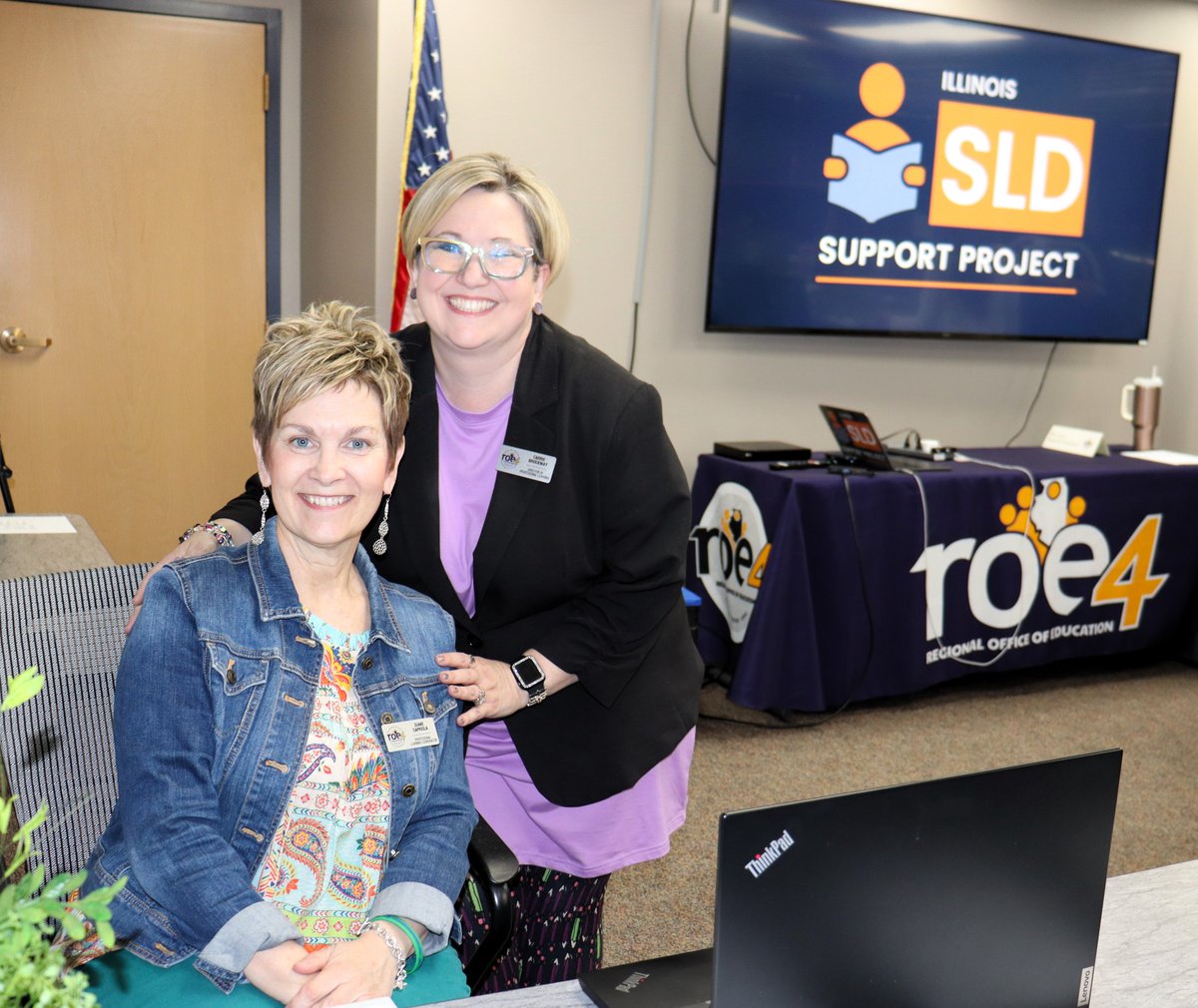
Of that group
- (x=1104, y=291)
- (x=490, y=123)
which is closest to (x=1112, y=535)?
(x=1104, y=291)

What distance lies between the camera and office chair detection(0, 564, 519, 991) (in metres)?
1.41

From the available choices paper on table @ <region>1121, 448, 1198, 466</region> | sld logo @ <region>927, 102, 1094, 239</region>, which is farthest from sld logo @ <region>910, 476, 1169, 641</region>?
sld logo @ <region>927, 102, 1094, 239</region>

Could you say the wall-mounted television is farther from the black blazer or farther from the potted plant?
the potted plant

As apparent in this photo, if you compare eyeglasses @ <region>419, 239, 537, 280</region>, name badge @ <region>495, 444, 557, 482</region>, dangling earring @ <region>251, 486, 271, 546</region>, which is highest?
eyeglasses @ <region>419, 239, 537, 280</region>

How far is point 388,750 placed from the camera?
1.42 m

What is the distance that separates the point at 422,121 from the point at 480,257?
6.40 feet

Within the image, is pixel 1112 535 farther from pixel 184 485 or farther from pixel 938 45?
pixel 184 485

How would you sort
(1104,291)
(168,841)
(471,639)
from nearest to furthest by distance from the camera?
(168,841) < (471,639) < (1104,291)

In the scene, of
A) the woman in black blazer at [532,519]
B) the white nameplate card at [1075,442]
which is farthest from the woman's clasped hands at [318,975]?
the white nameplate card at [1075,442]

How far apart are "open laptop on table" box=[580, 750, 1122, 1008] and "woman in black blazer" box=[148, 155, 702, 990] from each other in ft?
2.74

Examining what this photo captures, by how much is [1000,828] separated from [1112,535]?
3.62 metres

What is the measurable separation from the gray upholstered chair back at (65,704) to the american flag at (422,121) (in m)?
2.05

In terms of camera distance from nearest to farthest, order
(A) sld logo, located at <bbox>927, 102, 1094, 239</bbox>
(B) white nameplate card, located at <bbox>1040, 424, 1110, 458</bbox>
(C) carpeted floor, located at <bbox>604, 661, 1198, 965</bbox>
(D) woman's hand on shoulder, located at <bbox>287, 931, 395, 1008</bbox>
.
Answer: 1. (D) woman's hand on shoulder, located at <bbox>287, 931, 395, 1008</bbox>
2. (C) carpeted floor, located at <bbox>604, 661, 1198, 965</bbox>
3. (A) sld logo, located at <bbox>927, 102, 1094, 239</bbox>
4. (B) white nameplate card, located at <bbox>1040, 424, 1110, 458</bbox>

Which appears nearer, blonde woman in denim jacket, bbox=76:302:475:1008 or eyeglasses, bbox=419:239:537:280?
blonde woman in denim jacket, bbox=76:302:475:1008
